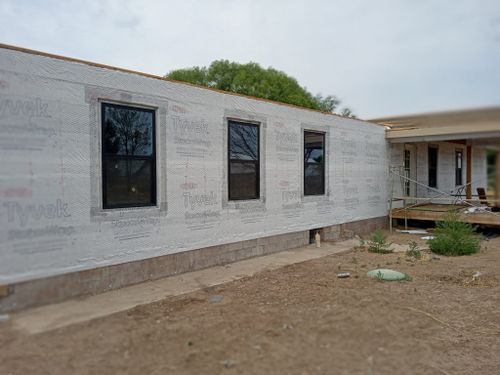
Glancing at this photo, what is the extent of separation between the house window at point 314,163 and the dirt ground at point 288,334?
3945 mm

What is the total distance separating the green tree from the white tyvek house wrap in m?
18.1

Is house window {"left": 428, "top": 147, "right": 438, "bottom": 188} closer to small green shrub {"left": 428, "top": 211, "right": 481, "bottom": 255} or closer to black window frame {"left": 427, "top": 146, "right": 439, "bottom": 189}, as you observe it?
black window frame {"left": 427, "top": 146, "right": 439, "bottom": 189}

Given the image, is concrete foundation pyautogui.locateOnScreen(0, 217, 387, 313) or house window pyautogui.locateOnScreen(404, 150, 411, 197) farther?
house window pyautogui.locateOnScreen(404, 150, 411, 197)

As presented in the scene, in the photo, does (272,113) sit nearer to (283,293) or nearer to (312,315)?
(283,293)

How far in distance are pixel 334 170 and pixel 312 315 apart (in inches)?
251

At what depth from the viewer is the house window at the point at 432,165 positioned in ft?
51.0

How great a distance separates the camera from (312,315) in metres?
4.77

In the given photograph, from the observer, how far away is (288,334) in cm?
421

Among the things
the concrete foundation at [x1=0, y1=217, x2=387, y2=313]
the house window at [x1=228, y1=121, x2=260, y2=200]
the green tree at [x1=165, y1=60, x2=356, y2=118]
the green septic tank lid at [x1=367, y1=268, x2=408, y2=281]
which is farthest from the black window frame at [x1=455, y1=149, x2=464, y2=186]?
the green septic tank lid at [x1=367, y1=268, x2=408, y2=281]

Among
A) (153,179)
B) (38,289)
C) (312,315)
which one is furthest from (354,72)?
(38,289)

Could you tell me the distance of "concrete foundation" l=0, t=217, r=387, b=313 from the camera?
502cm

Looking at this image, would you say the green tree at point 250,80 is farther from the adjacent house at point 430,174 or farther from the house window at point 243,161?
the house window at point 243,161

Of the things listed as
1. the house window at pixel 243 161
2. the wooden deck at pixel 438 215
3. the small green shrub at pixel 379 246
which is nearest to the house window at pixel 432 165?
the wooden deck at pixel 438 215

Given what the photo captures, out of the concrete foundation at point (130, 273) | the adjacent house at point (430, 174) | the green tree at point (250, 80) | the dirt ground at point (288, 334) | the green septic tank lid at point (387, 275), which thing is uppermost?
the green tree at point (250, 80)
